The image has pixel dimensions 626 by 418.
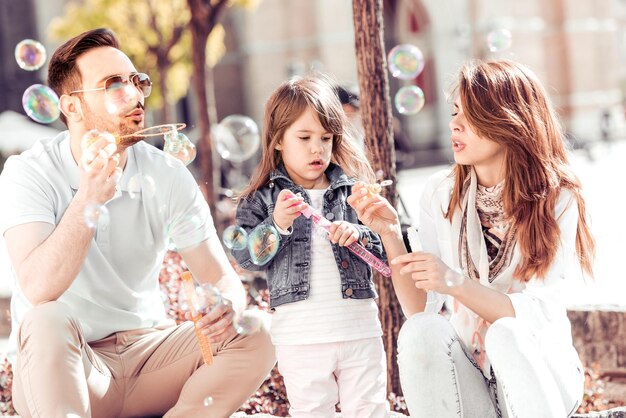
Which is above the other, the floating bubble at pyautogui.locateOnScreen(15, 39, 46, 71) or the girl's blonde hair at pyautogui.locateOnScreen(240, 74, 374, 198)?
the floating bubble at pyautogui.locateOnScreen(15, 39, 46, 71)

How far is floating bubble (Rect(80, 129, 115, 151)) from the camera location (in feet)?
8.39

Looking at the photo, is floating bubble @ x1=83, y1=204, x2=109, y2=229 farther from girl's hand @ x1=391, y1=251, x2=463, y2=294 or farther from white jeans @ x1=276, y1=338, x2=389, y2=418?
girl's hand @ x1=391, y1=251, x2=463, y2=294

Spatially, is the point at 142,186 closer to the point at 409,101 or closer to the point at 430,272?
the point at 430,272

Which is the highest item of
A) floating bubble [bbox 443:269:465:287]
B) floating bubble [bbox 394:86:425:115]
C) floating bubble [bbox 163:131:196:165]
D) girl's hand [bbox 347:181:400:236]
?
floating bubble [bbox 394:86:425:115]

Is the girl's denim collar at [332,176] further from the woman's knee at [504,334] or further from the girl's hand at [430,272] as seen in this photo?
the woman's knee at [504,334]

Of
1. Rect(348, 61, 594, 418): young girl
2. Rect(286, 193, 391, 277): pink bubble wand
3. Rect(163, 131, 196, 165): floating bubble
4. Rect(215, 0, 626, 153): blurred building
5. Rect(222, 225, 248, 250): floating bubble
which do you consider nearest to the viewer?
Rect(348, 61, 594, 418): young girl

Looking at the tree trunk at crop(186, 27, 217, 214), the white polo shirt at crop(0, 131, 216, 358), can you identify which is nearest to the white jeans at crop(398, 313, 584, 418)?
the white polo shirt at crop(0, 131, 216, 358)

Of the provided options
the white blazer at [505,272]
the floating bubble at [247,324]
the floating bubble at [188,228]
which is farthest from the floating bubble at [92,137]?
the white blazer at [505,272]

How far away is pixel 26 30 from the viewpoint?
75.3 ft

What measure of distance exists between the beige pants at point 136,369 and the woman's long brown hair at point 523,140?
2.65ft

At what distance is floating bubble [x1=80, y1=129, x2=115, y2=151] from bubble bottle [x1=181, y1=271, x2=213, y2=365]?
41 centimetres

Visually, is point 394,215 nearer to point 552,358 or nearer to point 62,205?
point 552,358

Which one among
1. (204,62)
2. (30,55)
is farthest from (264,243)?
(204,62)

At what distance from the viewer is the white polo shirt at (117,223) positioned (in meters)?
2.68
